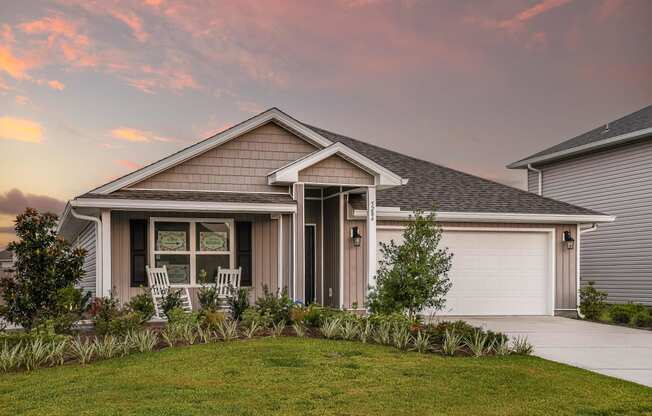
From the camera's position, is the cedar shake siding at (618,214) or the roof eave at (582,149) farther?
the cedar shake siding at (618,214)

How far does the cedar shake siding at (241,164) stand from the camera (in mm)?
13898

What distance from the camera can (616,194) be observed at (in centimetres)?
2058

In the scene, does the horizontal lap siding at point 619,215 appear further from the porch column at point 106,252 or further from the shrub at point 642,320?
the porch column at point 106,252

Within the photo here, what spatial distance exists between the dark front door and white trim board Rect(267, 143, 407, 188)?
7.39 feet

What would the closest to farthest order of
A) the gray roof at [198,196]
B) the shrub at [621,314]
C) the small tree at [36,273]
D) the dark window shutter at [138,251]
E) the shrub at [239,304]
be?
the small tree at [36,273]
the shrub at [239,304]
the gray roof at [198,196]
the dark window shutter at [138,251]
the shrub at [621,314]

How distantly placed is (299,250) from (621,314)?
791 centimetres

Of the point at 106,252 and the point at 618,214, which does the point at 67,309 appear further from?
the point at 618,214

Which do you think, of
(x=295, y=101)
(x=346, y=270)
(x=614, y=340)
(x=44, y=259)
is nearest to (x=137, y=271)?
(x=44, y=259)

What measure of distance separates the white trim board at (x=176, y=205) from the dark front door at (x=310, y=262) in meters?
2.42

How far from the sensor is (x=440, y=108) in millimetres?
20500

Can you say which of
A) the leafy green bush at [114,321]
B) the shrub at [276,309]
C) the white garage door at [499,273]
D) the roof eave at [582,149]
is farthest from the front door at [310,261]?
the roof eave at [582,149]

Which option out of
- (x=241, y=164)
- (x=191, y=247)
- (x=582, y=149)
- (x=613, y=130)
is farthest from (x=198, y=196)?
(x=613, y=130)

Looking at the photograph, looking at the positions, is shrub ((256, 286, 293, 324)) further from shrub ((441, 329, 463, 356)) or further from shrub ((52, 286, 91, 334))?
shrub ((52, 286, 91, 334))

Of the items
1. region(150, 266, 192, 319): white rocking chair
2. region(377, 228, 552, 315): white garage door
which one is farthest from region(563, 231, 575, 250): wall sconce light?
region(150, 266, 192, 319): white rocking chair
